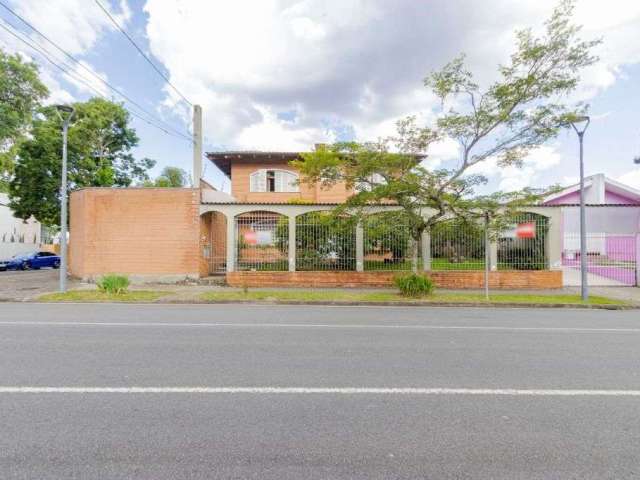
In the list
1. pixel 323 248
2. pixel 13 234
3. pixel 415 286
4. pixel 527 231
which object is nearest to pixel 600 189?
pixel 527 231

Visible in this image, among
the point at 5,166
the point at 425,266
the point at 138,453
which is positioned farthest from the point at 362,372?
the point at 5,166

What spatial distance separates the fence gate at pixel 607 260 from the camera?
14.5 m

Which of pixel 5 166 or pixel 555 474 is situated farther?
pixel 5 166

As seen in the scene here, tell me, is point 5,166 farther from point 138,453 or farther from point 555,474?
point 555,474

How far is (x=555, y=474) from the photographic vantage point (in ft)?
8.13

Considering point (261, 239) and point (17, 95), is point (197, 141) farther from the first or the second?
point (17, 95)

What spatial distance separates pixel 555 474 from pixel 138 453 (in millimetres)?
3125

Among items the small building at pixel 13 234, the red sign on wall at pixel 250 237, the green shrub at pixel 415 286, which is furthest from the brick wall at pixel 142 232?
the small building at pixel 13 234

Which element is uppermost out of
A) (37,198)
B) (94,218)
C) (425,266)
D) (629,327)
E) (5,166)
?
(5,166)

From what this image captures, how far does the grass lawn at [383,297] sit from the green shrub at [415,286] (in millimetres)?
267

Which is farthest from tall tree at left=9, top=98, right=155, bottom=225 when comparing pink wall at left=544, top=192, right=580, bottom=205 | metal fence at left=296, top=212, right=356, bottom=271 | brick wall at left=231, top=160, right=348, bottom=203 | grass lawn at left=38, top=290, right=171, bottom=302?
pink wall at left=544, top=192, right=580, bottom=205

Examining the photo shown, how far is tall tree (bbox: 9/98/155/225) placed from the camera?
2147 centimetres

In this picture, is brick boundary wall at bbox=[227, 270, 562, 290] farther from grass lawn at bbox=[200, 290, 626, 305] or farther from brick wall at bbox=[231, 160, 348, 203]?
brick wall at bbox=[231, 160, 348, 203]

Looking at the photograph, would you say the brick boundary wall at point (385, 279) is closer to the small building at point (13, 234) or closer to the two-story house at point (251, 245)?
the two-story house at point (251, 245)
